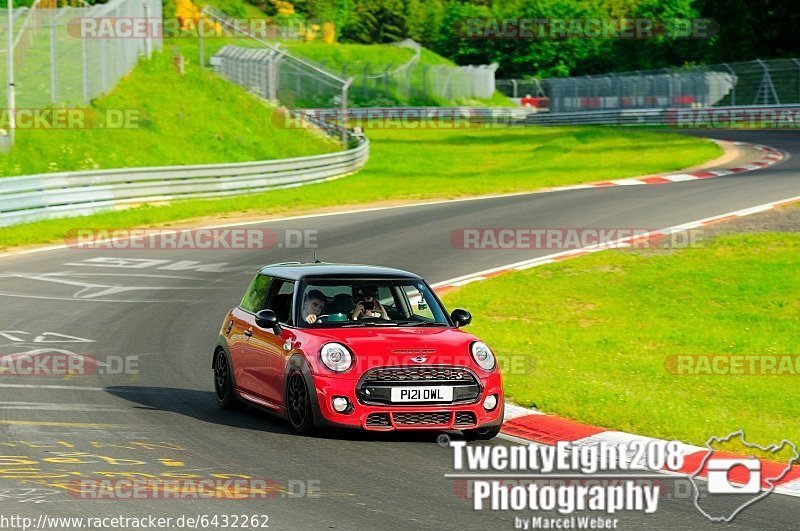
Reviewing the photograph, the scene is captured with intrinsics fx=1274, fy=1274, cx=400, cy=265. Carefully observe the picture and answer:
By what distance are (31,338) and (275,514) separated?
329 inches

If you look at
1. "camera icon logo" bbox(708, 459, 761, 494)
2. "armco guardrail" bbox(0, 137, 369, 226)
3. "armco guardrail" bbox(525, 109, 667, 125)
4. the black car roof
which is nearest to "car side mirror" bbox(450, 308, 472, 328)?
the black car roof

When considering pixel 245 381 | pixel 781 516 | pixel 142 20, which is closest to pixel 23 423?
pixel 245 381

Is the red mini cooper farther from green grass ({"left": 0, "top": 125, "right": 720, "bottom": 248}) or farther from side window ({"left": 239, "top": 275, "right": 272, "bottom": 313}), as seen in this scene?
green grass ({"left": 0, "top": 125, "right": 720, "bottom": 248})

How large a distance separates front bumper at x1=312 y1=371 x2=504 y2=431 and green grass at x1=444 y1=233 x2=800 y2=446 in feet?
Result: 4.72

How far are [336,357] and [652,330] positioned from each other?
22.9 feet

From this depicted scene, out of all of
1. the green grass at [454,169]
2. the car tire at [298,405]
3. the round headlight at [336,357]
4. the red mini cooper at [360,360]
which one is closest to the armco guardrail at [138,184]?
the green grass at [454,169]

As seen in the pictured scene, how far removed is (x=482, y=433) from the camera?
1054 cm

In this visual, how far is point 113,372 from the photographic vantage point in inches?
531

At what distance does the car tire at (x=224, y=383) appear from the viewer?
470 inches

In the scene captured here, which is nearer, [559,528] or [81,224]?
[559,528]

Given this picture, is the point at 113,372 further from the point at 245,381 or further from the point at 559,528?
the point at 559,528

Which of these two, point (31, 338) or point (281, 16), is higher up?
point (281, 16)

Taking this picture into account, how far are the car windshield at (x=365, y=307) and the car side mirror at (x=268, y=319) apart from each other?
0.73 ft

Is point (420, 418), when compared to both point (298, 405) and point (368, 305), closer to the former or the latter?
point (298, 405)
